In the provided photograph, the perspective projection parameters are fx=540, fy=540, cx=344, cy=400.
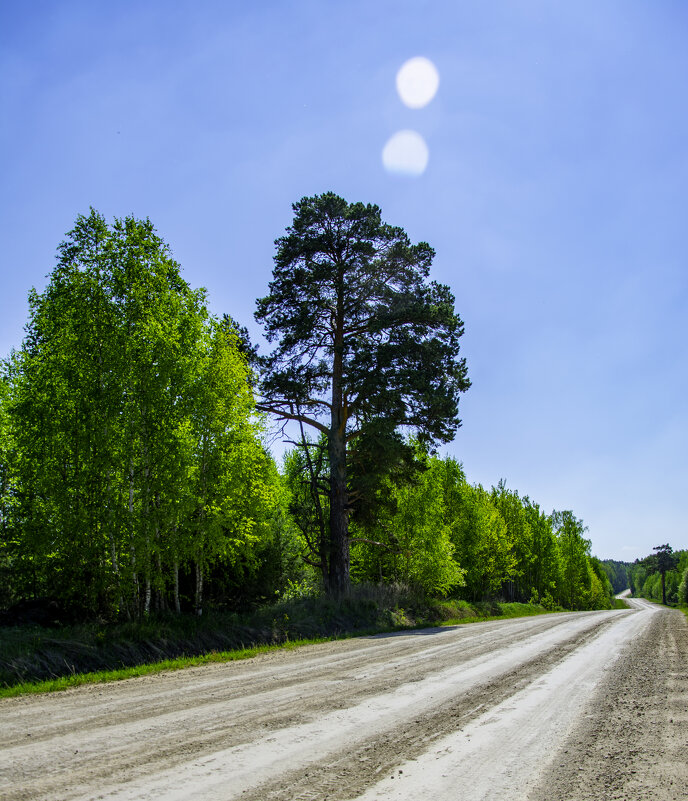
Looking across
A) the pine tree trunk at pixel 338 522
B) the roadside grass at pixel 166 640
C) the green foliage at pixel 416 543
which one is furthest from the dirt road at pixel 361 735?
the green foliage at pixel 416 543

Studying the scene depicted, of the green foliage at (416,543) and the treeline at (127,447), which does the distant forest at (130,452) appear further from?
the green foliage at (416,543)

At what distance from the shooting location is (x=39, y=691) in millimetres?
8008

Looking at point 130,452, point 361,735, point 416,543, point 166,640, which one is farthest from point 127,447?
point 416,543

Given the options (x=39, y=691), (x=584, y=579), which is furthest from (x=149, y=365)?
(x=584, y=579)

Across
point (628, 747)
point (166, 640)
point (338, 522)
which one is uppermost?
point (338, 522)

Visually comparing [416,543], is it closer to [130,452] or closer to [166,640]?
[166,640]

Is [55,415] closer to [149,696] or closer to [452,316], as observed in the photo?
[149,696]

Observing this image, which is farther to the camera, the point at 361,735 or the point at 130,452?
the point at 130,452

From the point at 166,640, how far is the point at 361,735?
8.19 metres

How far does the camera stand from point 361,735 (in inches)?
200

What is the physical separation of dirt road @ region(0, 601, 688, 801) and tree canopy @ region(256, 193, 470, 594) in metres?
12.6

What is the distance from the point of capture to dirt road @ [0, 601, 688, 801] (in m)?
3.82

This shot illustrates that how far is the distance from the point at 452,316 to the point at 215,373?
453 inches

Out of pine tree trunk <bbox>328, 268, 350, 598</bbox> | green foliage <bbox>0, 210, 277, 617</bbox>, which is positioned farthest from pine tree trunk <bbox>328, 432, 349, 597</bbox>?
green foliage <bbox>0, 210, 277, 617</bbox>
